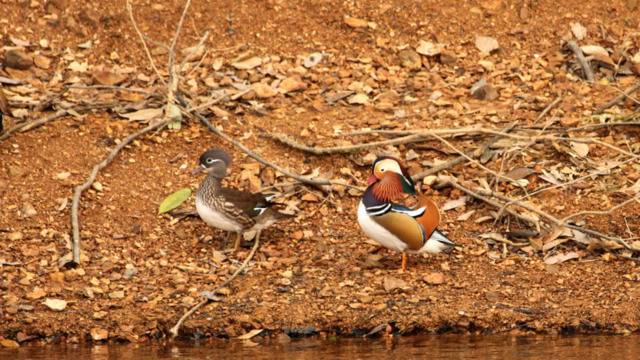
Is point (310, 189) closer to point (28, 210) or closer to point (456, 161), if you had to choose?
point (456, 161)

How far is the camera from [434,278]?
369 inches

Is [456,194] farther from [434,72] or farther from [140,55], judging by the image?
[140,55]

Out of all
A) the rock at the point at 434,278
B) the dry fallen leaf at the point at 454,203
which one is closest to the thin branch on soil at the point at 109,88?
the dry fallen leaf at the point at 454,203

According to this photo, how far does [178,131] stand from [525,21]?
384 centimetres

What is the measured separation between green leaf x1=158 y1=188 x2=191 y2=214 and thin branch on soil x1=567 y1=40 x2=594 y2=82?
409 cm

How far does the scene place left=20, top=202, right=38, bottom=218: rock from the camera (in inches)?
390

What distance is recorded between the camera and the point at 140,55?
1197 cm

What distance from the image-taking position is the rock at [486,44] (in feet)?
40.3

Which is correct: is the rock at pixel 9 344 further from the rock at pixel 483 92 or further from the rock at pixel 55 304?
the rock at pixel 483 92

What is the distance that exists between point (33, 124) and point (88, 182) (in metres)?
0.96

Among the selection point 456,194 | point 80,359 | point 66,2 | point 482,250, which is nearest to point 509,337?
point 482,250

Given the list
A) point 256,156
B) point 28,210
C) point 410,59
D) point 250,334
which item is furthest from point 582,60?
point 28,210

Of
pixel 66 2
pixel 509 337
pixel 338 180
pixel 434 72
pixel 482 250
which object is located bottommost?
pixel 509 337

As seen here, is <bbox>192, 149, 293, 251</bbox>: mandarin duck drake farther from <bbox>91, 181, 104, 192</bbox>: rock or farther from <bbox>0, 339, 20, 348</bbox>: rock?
<bbox>0, 339, 20, 348</bbox>: rock
